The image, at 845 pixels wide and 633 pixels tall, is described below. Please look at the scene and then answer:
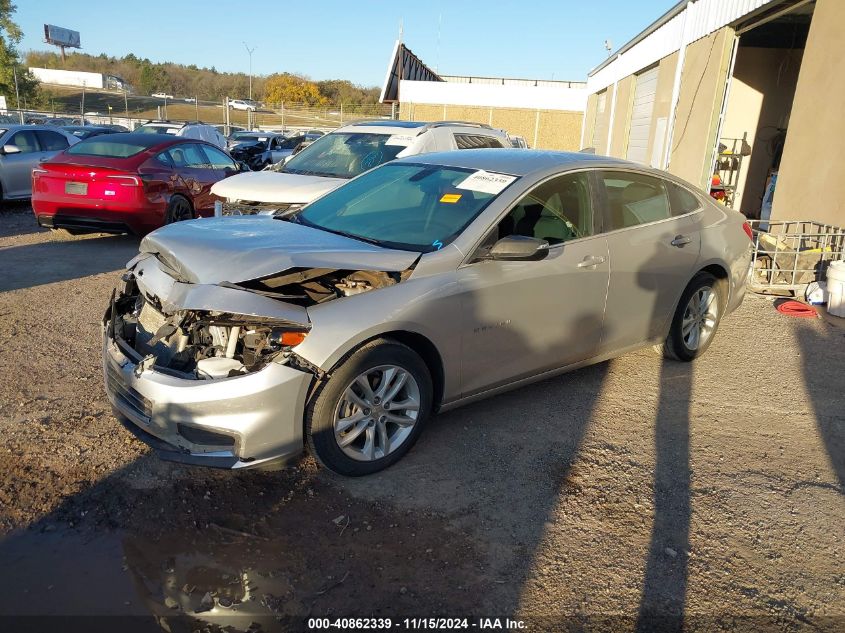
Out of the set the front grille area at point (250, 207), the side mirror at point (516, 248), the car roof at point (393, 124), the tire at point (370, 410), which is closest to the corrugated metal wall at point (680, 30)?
the car roof at point (393, 124)

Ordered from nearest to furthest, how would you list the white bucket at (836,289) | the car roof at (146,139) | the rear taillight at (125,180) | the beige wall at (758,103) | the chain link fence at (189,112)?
the white bucket at (836,289)
the rear taillight at (125,180)
the car roof at (146,139)
the beige wall at (758,103)
the chain link fence at (189,112)

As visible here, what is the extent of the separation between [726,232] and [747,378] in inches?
48.5

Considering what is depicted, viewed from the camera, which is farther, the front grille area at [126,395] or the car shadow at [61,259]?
the car shadow at [61,259]

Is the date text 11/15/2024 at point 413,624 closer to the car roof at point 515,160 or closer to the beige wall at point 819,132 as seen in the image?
the car roof at point 515,160

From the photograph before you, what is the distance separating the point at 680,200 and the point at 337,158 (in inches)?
197

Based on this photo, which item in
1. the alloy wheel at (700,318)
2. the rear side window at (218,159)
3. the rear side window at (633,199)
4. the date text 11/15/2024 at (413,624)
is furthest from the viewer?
the rear side window at (218,159)

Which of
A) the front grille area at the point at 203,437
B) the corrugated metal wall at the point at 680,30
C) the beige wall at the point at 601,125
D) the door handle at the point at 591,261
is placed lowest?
the front grille area at the point at 203,437

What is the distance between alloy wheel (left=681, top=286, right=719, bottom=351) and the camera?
5.47 m

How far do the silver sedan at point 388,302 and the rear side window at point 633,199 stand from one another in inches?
0.6

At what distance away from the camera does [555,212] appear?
4.44 m

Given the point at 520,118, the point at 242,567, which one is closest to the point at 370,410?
the point at 242,567

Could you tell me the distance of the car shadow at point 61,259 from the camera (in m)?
7.60

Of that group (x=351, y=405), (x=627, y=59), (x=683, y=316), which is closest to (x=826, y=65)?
(x=683, y=316)

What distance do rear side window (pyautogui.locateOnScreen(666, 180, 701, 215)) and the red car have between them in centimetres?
687
